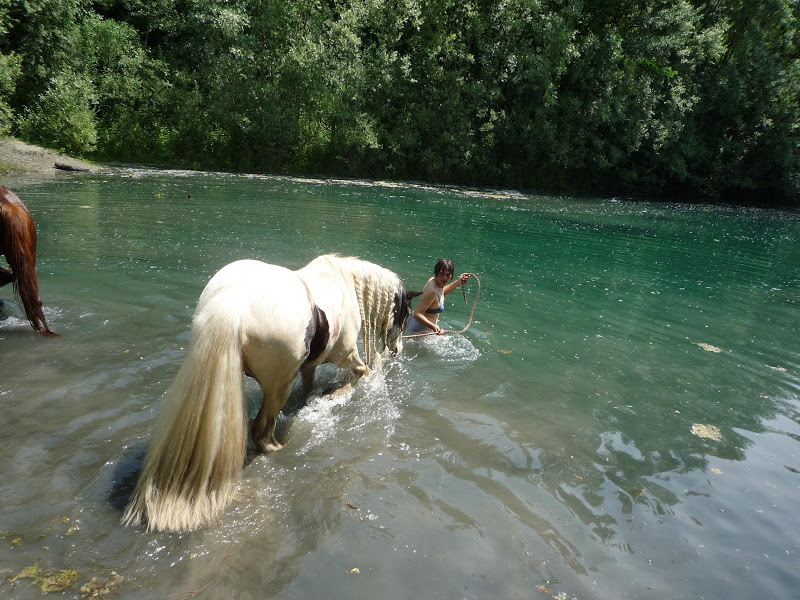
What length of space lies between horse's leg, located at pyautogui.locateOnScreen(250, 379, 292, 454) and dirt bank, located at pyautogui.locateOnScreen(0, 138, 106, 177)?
745 inches

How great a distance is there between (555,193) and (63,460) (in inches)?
1228

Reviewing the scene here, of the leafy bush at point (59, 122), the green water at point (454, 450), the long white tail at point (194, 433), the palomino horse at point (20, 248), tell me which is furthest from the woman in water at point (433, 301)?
the leafy bush at point (59, 122)

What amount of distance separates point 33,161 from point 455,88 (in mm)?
20939

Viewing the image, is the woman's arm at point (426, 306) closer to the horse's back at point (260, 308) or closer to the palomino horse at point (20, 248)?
the horse's back at point (260, 308)

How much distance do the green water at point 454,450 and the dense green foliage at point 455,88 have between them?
1963 cm

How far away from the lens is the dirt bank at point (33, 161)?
62.6 ft

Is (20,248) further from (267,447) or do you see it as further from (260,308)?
(260,308)

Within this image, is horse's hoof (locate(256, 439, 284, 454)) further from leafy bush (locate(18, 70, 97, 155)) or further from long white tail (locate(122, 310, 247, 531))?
leafy bush (locate(18, 70, 97, 155))

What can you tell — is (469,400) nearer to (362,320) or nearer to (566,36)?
(362,320)

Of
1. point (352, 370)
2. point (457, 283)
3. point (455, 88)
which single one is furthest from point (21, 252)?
point (455, 88)

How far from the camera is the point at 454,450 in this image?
193 inches

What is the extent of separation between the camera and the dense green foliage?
2861 centimetres

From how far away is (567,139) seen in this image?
106 feet

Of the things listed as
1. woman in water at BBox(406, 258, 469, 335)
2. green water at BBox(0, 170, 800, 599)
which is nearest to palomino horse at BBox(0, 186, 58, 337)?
green water at BBox(0, 170, 800, 599)
